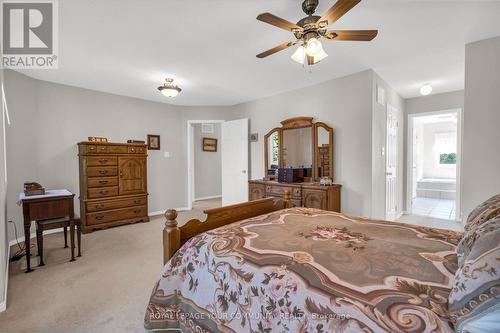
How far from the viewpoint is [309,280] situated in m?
1.00

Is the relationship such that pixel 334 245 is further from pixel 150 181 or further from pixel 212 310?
pixel 150 181

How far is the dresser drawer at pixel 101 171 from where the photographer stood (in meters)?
3.85

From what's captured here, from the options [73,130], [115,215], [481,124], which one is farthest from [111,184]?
[481,124]

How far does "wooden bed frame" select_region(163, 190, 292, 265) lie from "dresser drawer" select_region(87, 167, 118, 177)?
3.04 metres

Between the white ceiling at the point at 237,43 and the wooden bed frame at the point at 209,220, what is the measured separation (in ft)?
5.40

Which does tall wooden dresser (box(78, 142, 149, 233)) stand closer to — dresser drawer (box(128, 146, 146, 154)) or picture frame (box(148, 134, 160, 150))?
dresser drawer (box(128, 146, 146, 154))

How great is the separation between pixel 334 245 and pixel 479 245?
60 centimetres

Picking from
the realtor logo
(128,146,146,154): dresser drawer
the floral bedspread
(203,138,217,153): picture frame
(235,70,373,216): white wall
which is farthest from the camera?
(203,138,217,153): picture frame

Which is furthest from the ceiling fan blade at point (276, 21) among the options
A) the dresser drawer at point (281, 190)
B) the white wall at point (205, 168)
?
the white wall at point (205, 168)

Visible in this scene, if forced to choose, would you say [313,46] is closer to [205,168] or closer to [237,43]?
[237,43]

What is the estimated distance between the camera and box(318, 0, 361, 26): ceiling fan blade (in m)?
1.51

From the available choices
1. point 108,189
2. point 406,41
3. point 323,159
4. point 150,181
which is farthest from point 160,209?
point 406,41

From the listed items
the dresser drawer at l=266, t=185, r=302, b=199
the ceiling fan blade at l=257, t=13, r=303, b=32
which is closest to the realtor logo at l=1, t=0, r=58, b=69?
the ceiling fan blade at l=257, t=13, r=303, b=32

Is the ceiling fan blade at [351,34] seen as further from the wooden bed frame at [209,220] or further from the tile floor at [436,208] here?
the tile floor at [436,208]
